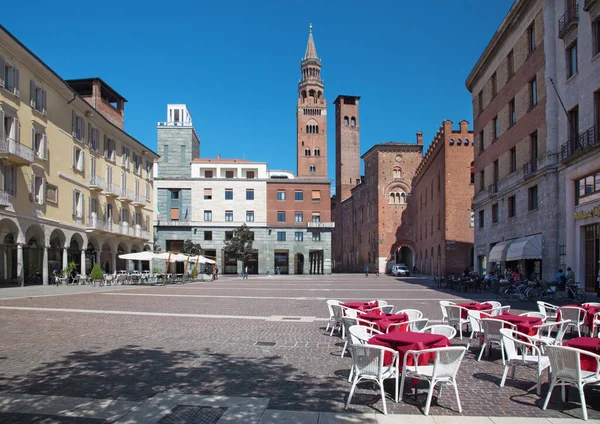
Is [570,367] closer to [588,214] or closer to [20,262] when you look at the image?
[588,214]

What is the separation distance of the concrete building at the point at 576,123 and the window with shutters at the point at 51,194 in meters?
28.2

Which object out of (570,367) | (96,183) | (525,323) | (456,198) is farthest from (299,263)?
(570,367)

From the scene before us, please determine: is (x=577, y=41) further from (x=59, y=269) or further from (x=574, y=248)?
(x=59, y=269)

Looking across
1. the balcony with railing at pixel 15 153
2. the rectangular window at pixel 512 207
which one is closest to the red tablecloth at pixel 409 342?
the rectangular window at pixel 512 207

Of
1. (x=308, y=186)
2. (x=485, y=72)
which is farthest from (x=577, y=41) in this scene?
(x=308, y=186)

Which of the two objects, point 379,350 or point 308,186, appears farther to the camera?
point 308,186

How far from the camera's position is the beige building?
88.7 feet

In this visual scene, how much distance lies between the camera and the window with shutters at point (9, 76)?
85.3 ft

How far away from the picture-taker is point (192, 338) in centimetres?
1077

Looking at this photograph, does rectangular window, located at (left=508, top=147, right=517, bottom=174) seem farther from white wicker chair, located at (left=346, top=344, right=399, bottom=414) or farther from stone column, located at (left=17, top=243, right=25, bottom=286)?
stone column, located at (left=17, top=243, right=25, bottom=286)

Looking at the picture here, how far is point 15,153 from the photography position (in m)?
26.5

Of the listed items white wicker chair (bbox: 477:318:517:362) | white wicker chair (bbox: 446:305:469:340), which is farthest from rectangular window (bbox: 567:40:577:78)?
white wicker chair (bbox: 477:318:517:362)

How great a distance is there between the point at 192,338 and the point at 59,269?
95.8 ft

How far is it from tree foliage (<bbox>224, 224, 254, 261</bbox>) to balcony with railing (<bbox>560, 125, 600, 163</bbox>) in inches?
1464
